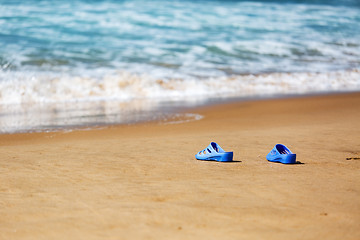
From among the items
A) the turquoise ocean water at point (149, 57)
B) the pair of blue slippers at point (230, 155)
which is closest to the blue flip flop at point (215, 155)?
the pair of blue slippers at point (230, 155)

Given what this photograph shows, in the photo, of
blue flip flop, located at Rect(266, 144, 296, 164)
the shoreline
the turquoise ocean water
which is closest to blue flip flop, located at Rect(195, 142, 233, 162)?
blue flip flop, located at Rect(266, 144, 296, 164)

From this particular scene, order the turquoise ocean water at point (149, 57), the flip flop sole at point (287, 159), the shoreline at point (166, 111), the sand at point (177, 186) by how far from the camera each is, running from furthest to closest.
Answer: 1. the turquoise ocean water at point (149, 57)
2. the shoreline at point (166, 111)
3. the flip flop sole at point (287, 159)
4. the sand at point (177, 186)

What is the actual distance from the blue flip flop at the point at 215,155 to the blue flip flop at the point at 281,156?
1.17 feet

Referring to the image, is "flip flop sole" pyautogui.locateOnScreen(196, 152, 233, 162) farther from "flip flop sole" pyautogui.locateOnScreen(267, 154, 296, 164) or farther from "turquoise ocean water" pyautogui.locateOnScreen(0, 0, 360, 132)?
"turquoise ocean water" pyautogui.locateOnScreen(0, 0, 360, 132)

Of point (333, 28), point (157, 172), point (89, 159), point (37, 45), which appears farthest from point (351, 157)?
point (333, 28)

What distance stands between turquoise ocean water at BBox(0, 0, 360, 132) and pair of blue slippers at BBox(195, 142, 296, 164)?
2.81m

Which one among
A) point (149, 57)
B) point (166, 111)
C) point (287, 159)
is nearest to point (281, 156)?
point (287, 159)

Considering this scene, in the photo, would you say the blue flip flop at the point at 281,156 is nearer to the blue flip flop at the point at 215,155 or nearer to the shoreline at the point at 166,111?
the blue flip flop at the point at 215,155

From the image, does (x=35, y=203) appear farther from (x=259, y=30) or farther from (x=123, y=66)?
(x=259, y=30)

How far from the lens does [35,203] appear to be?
10.3ft

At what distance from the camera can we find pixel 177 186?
3.46 meters

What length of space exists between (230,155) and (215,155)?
13cm

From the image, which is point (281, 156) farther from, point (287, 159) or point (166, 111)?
point (166, 111)

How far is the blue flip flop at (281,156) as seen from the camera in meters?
4.20
